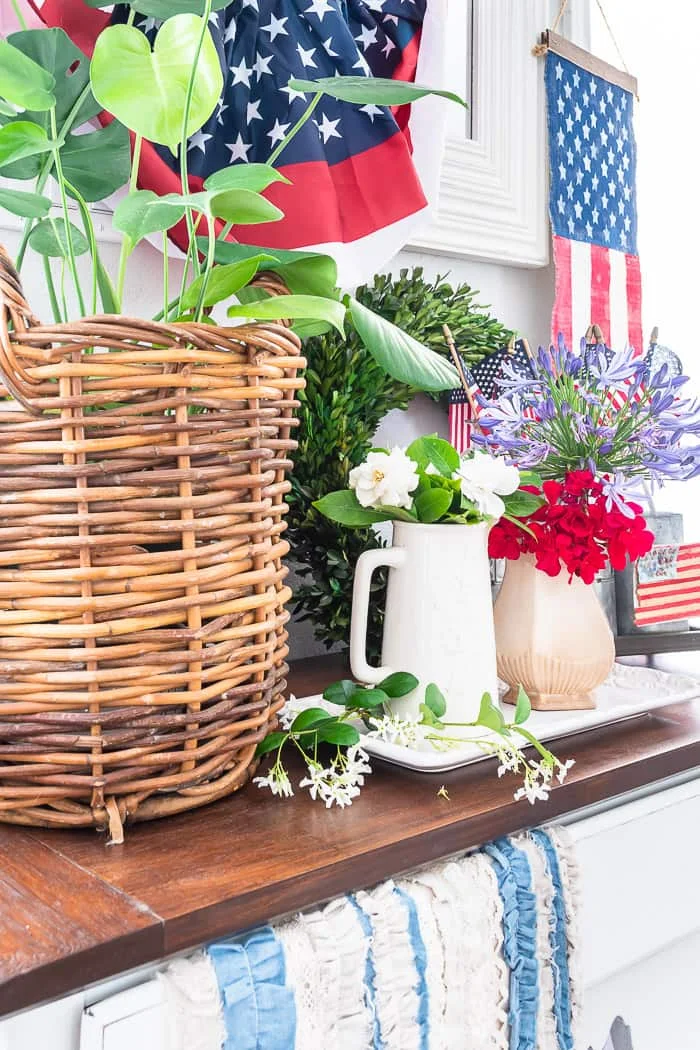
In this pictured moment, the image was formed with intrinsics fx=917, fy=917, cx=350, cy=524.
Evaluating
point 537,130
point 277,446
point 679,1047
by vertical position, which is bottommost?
point 679,1047

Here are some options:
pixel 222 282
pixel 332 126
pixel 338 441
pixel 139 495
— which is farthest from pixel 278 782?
pixel 332 126

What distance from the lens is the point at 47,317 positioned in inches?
38.2

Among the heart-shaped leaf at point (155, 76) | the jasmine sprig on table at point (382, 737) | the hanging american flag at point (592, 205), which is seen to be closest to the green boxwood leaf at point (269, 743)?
the jasmine sprig on table at point (382, 737)

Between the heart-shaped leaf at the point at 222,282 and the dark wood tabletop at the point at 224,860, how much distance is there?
352 millimetres

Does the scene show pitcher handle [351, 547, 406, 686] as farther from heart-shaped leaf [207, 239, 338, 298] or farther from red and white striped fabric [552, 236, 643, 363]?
red and white striped fabric [552, 236, 643, 363]

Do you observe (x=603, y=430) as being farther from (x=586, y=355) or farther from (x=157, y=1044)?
(x=157, y=1044)

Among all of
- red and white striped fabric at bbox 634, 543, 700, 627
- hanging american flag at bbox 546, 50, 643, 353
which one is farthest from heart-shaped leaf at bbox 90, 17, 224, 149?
hanging american flag at bbox 546, 50, 643, 353

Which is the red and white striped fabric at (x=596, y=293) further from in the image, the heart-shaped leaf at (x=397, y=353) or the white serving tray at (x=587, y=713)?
the heart-shaped leaf at (x=397, y=353)

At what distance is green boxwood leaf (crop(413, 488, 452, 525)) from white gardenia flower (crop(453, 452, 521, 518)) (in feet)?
0.07

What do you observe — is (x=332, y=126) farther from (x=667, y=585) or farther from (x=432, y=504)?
(x=667, y=585)

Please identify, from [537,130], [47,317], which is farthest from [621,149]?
[47,317]

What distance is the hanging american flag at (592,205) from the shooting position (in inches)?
58.4

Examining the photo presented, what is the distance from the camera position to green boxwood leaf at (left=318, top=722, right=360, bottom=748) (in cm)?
69

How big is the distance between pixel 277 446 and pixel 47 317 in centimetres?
44
